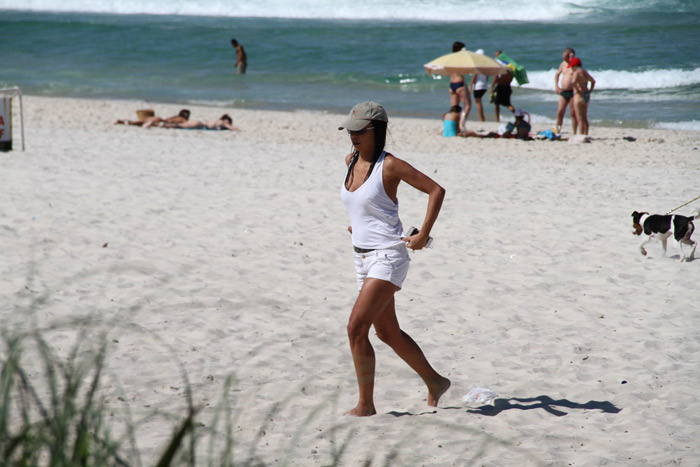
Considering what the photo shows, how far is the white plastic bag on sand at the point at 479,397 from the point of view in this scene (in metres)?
4.06

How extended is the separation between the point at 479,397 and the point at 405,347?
1.88ft

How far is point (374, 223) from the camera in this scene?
11.9ft

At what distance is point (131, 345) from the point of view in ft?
15.1

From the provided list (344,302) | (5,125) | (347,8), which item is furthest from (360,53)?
(344,302)

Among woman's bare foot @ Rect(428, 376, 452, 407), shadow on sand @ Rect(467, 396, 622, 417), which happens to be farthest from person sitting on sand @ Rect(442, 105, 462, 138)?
woman's bare foot @ Rect(428, 376, 452, 407)

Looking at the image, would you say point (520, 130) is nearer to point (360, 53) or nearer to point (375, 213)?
point (375, 213)

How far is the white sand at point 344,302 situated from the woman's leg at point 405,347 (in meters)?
0.14

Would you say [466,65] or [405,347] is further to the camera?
[466,65]

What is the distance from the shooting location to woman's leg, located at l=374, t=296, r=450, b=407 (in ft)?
12.5

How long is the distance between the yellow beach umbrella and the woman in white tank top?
11484mm

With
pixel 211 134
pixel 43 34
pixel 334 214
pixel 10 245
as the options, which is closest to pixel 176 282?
pixel 10 245

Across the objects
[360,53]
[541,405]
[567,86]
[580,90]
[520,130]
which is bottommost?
[541,405]

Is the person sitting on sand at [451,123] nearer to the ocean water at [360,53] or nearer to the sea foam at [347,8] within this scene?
the ocean water at [360,53]

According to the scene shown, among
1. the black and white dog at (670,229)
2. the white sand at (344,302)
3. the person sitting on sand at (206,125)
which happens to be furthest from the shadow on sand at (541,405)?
the person sitting on sand at (206,125)
